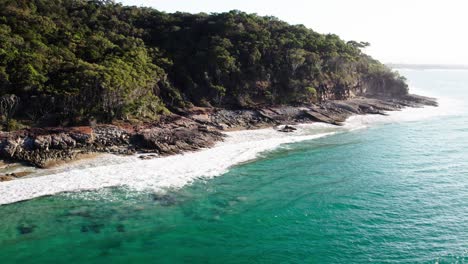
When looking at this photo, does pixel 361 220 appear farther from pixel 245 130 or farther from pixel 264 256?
pixel 245 130

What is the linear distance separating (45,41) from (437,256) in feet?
192

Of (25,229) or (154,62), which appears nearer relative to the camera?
(25,229)

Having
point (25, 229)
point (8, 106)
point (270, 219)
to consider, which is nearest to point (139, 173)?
point (25, 229)

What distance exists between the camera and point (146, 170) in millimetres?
41000

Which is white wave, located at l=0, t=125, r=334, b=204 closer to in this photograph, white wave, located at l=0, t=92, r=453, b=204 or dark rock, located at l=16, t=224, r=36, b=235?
white wave, located at l=0, t=92, r=453, b=204

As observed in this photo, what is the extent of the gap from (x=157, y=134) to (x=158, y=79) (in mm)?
16911

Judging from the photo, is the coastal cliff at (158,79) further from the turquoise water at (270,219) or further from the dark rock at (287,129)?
the turquoise water at (270,219)

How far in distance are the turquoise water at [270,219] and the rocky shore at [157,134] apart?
1072cm

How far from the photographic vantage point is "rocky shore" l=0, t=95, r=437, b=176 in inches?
1654

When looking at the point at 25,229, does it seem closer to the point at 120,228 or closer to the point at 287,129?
the point at 120,228

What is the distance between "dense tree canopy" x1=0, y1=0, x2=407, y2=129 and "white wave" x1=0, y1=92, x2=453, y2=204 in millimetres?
11448

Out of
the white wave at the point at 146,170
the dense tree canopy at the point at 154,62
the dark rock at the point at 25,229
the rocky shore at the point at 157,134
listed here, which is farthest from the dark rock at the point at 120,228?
the dense tree canopy at the point at 154,62

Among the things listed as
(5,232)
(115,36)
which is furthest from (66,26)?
(5,232)

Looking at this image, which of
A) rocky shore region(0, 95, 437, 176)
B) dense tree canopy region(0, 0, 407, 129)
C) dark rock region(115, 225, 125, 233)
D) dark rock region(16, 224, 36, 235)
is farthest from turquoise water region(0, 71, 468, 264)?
dense tree canopy region(0, 0, 407, 129)
